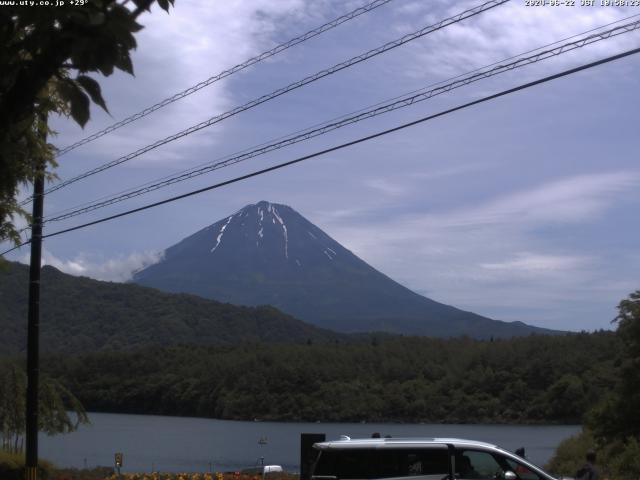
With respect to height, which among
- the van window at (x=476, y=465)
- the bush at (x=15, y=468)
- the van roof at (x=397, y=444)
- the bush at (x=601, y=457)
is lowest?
the bush at (x=601, y=457)

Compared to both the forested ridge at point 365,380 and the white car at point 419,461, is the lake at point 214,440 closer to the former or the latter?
the forested ridge at point 365,380

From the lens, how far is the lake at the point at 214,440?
45219 mm

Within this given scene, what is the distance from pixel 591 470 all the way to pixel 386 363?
7638 centimetres

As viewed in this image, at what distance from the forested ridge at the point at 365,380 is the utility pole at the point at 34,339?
41.2m

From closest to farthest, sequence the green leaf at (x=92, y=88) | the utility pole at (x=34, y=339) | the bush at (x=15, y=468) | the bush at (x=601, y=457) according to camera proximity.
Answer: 1. the green leaf at (x=92, y=88)
2. the utility pole at (x=34, y=339)
3. the bush at (x=15, y=468)
4. the bush at (x=601, y=457)

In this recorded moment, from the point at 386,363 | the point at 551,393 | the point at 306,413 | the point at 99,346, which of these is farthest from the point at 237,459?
the point at 99,346

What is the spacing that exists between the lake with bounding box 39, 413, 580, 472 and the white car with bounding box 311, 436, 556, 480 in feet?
76.6

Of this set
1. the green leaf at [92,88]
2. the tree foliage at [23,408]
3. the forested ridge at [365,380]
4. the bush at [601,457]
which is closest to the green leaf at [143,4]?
the green leaf at [92,88]

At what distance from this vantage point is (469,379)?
253 ft

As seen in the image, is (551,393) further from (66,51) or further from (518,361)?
(66,51)

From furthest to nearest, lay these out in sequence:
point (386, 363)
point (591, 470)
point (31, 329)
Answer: point (386, 363)
point (31, 329)
point (591, 470)

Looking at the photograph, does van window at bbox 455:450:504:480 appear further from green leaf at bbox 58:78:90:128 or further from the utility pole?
the utility pole

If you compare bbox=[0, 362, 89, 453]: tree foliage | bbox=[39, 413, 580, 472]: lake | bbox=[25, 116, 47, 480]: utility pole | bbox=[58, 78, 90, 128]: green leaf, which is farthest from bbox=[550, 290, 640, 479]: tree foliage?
bbox=[58, 78, 90, 128]: green leaf

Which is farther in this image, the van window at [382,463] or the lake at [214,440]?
the lake at [214,440]
